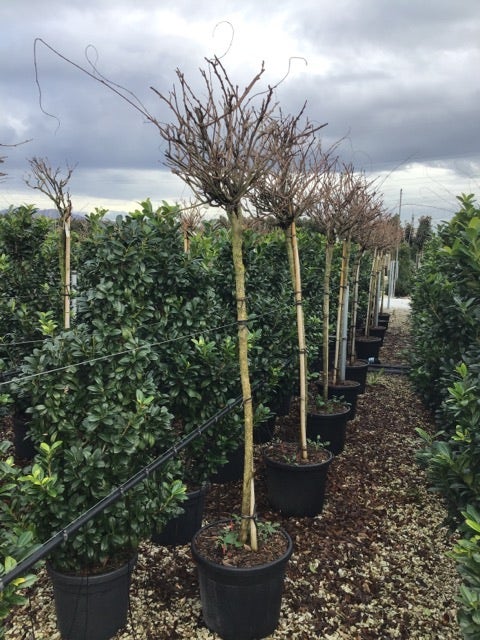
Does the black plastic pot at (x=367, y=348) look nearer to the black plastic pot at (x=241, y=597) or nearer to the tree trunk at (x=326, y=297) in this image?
the tree trunk at (x=326, y=297)

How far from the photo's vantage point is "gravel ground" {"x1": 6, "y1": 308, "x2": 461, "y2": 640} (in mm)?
3027

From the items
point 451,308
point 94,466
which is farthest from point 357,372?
point 94,466

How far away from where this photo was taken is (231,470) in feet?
16.4

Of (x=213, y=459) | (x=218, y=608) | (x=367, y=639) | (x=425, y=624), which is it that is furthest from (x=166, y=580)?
(x=425, y=624)

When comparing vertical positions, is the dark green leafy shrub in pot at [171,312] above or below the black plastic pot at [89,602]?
above

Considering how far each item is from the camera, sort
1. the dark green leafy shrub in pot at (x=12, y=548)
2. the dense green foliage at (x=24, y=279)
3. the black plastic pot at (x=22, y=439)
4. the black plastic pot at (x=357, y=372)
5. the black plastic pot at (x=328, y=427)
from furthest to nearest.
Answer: the black plastic pot at (x=357, y=372) → the dense green foliage at (x=24, y=279) → the black plastic pot at (x=22, y=439) → the black plastic pot at (x=328, y=427) → the dark green leafy shrub in pot at (x=12, y=548)

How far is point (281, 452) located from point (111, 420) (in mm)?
2037

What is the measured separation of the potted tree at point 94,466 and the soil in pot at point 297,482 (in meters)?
1.36

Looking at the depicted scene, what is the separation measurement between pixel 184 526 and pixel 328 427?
2.05 meters

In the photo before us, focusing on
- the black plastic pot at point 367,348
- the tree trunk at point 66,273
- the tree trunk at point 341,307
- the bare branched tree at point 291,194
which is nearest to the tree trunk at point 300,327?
the bare branched tree at point 291,194

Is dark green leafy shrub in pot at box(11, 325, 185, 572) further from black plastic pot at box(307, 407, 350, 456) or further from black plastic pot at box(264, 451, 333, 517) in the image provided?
black plastic pot at box(307, 407, 350, 456)

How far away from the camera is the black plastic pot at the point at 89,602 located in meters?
2.83

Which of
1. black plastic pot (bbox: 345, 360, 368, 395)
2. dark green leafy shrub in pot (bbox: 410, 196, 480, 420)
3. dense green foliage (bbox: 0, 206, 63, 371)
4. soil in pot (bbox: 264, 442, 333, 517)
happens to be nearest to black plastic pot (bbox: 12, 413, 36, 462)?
dense green foliage (bbox: 0, 206, 63, 371)

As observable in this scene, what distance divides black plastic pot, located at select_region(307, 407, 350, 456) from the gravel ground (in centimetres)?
26
